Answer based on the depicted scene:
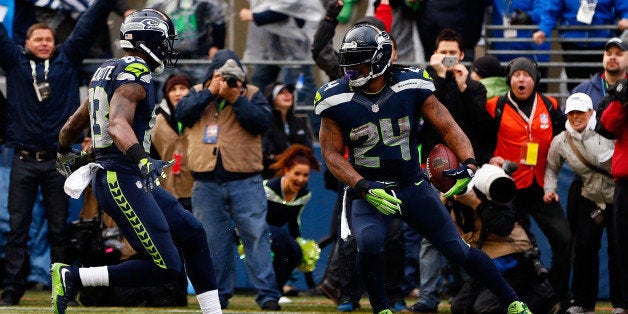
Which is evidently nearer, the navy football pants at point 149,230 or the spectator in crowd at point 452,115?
the navy football pants at point 149,230

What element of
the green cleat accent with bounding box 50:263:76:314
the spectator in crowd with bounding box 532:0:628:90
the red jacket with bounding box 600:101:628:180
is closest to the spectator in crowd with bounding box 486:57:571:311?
the red jacket with bounding box 600:101:628:180

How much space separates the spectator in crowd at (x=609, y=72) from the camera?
33.6 ft

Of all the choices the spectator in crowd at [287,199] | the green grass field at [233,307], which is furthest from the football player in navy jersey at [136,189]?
the spectator in crowd at [287,199]

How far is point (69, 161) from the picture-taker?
8547mm

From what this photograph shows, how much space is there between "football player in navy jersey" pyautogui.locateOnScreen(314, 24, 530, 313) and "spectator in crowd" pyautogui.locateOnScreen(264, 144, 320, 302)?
2.66 m

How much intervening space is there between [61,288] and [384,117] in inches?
91.2

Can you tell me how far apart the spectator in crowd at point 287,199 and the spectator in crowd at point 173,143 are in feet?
2.35

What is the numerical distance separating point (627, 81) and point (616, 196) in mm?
915

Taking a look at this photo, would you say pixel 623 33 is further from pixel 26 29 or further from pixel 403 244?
pixel 26 29

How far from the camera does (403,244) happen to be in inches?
424

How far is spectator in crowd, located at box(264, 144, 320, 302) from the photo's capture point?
36.9ft

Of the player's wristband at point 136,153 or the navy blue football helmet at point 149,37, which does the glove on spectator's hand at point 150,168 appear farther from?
the navy blue football helmet at point 149,37

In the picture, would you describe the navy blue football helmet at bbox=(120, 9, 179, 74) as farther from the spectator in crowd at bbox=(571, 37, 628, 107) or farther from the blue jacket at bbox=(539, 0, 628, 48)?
the blue jacket at bbox=(539, 0, 628, 48)

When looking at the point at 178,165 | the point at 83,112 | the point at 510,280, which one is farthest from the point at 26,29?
the point at 510,280
